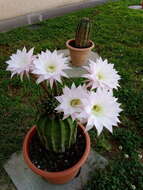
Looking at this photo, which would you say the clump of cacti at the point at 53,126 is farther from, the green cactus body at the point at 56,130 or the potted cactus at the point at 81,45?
the potted cactus at the point at 81,45

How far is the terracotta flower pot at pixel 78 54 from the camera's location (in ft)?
9.63

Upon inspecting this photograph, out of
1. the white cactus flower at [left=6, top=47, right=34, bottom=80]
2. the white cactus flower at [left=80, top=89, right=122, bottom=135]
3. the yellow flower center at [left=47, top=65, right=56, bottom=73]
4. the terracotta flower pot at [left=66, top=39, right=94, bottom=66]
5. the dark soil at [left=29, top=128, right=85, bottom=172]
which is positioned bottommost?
the dark soil at [left=29, top=128, right=85, bottom=172]

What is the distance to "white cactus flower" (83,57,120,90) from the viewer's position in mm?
1017

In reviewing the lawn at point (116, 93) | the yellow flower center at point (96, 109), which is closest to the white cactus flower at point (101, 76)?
the yellow flower center at point (96, 109)

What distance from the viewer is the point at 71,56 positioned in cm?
310

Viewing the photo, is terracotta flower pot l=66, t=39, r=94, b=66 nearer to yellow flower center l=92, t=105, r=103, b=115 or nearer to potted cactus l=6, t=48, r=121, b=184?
potted cactus l=6, t=48, r=121, b=184

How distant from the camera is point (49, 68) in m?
1.04

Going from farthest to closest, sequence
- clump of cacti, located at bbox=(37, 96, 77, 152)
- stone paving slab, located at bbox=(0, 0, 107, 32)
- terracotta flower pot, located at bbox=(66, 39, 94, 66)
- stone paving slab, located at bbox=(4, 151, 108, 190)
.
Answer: stone paving slab, located at bbox=(0, 0, 107, 32) → terracotta flower pot, located at bbox=(66, 39, 94, 66) → stone paving slab, located at bbox=(4, 151, 108, 190) → clump of cacti, located at bbox=(37, 96, 77, 152)

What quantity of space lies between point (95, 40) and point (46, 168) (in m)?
2.65

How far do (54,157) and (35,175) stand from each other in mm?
386

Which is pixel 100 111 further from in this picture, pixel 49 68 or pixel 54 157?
pixel 54 157

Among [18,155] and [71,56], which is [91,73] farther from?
[71,56]

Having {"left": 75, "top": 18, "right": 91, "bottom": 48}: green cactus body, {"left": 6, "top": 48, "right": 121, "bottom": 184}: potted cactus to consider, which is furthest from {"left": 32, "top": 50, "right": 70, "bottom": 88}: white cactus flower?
{"left": 75, "top": 18, "right": 91, "bottom": 48}: green cactus body

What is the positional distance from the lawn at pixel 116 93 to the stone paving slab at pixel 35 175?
0.05 meters
